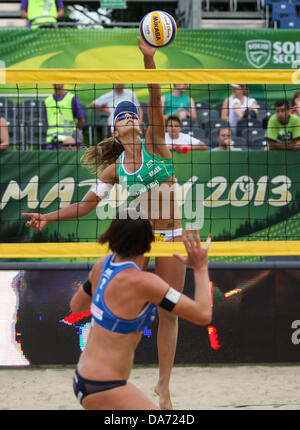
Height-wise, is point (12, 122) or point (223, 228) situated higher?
point (12, 122)

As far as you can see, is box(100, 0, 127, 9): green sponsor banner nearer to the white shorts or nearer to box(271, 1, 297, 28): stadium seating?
box(271, 1, 297, 28): stadium seating

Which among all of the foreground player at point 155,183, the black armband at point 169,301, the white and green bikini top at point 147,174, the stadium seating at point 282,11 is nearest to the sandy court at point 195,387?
the foreground player at point 155,183

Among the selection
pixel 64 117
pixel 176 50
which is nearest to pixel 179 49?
pixel 176 50

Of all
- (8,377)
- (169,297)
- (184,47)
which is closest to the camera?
(169,297)

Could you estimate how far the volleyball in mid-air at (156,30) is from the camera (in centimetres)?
365

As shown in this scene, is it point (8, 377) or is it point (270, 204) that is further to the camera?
point (270, 204)

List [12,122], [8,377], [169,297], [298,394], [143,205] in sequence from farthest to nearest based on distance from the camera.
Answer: [12,122] → [8,377] → [298,394] → [143,205] → [169,297]

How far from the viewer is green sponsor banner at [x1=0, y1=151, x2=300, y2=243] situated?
19.5 ft

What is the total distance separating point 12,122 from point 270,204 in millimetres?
3699

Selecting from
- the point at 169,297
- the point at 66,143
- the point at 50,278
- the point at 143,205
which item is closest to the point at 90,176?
the point at 66,143

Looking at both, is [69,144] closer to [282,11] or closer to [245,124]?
[245,124]

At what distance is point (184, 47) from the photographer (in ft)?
27.1

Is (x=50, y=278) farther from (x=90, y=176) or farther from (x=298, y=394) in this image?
(x=298, y=394)

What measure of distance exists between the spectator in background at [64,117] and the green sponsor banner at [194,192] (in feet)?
2.98
